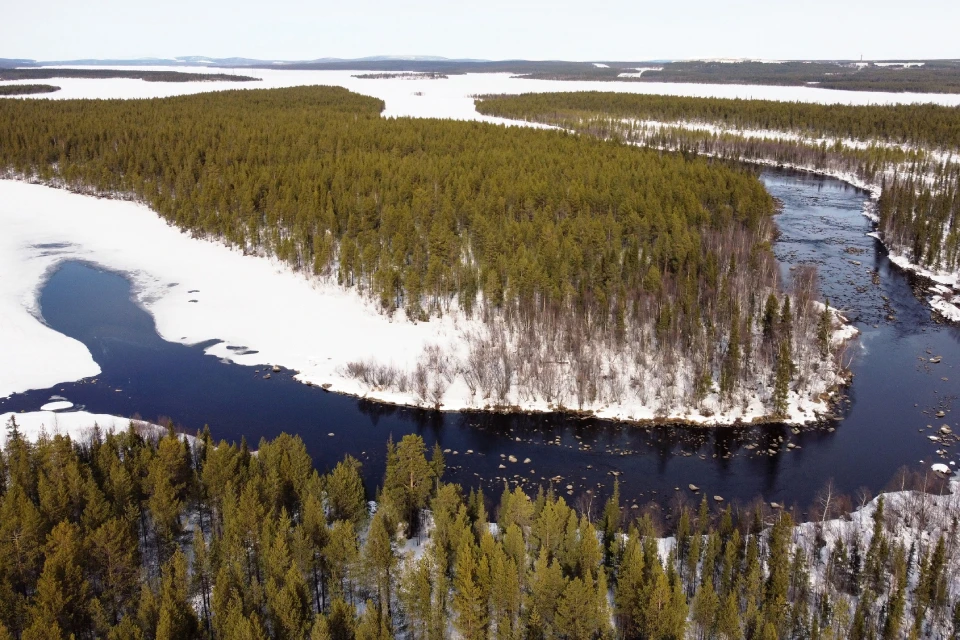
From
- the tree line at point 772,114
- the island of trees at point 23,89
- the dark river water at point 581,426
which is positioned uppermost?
the island of trees at point 23,89

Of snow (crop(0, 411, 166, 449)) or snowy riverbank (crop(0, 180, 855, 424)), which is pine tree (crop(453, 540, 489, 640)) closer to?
snowy riverbank (crop(0, 180, 855, 424))

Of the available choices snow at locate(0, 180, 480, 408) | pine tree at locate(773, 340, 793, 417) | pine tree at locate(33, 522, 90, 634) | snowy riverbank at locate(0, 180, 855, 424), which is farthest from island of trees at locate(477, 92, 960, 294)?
pine tree at locate(33, 522, 90, 634)

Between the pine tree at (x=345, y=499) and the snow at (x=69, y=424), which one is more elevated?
the pine tree at (x=345, y=499)

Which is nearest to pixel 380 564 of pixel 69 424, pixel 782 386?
pixel 69 424

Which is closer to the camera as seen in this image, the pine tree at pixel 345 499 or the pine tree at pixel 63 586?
the pine tree at pixel 63 586

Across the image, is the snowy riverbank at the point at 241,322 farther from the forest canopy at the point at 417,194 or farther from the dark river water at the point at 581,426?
the forest canopy at the point at 417,194

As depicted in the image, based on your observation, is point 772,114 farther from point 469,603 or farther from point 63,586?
point 63,586

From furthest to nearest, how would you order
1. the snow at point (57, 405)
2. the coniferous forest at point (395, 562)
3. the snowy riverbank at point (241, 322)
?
the snowy riverbank at point (241, 322) < the snow at point (57, 405) < the coniferous forest at point (395, 562)

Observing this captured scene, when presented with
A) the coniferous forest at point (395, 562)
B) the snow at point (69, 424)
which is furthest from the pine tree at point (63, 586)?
the snow at point (69, 424)
